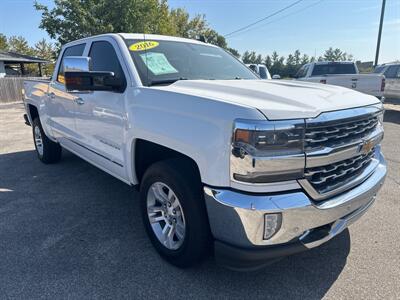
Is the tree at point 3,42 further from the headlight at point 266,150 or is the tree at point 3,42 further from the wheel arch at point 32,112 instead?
the headlight at point 266,150

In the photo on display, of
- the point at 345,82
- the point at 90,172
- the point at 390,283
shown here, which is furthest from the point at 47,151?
the point at 345,82

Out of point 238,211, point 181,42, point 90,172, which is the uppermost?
point 181,42

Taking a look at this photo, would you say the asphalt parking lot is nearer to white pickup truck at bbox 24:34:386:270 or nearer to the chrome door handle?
white pickup truck at bbox 24:34:386:270

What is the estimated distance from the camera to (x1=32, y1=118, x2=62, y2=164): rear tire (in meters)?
5.81

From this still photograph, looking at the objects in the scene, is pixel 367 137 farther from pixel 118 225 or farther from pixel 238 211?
pixel 118 225

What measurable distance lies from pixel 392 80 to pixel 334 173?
13.1m

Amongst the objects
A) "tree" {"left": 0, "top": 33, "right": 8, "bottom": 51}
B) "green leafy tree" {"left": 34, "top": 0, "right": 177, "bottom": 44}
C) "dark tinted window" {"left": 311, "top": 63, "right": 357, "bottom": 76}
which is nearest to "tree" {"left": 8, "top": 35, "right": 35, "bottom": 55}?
"tree" {"left": 0, "top": 33, "right": 8, "bottom": 51}

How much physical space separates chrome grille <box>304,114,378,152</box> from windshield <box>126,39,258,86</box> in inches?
61.5

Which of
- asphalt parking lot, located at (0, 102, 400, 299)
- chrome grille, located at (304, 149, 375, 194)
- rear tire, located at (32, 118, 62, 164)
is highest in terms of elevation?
chrome grille, located at (304, 149, 375, 194)

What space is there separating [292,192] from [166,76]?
68.1 inches

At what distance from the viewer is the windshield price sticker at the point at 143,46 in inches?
132

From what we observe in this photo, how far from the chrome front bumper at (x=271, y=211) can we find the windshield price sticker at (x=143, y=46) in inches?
72.4

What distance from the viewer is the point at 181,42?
3908mm

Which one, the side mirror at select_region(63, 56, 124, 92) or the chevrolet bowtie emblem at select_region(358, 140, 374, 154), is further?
the side mirror at select_region(63, 56, 124, 92)
